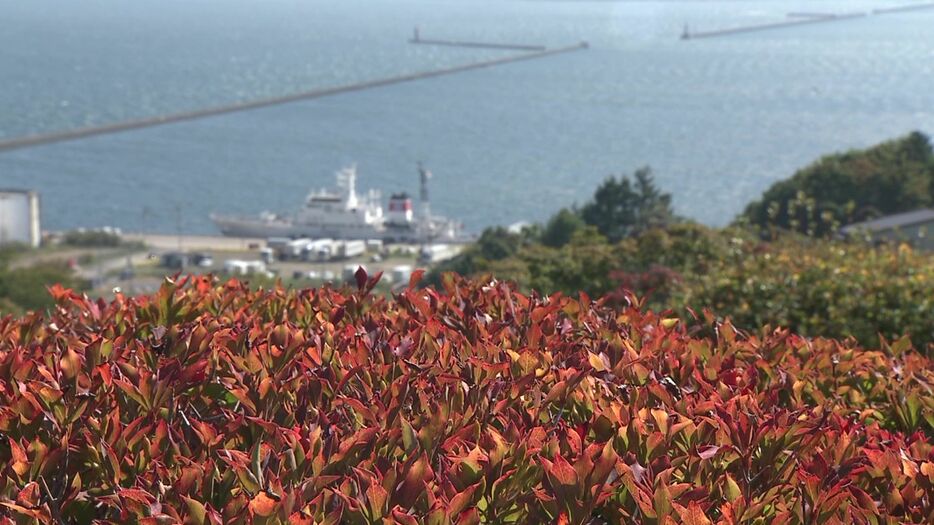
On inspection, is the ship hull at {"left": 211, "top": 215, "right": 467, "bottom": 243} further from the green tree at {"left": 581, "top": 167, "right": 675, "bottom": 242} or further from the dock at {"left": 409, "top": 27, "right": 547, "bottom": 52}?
the dock at {"left": 409, "top": 27, "right": 547, "bottom": 52}

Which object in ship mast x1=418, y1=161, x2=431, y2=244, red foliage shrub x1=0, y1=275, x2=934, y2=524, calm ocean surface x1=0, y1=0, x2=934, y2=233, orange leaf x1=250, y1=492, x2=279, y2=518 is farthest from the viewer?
calm ocean surface x1=0, y1=0, x2=934, y2=233

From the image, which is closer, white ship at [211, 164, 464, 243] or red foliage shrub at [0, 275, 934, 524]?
red foliage shrub at [0, 275, 934, 524]

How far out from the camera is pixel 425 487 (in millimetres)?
1402

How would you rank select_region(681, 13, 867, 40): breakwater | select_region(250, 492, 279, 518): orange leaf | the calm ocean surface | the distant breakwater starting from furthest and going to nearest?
the distant breakwater, select_region(681, 13, 867, 40): breakwater, the calm ocean surface, select_region(250, 492, 279, 518): orange leaf

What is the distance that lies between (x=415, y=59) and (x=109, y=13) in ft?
235

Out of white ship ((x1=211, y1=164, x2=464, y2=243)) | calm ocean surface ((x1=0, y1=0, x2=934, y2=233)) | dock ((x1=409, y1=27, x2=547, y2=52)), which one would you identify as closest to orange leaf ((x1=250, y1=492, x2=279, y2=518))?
white ship ((x1=211, y1=164, x2=464, y2=243))

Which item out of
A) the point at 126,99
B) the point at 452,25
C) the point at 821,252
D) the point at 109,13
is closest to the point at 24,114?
the point at 126,99

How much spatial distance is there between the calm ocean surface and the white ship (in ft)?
5.87

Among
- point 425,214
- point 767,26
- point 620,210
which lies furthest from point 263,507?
point 767,26

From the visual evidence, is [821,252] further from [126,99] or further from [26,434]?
[126,99]

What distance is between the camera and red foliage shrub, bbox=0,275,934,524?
4.70ft

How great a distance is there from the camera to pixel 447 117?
60344mm

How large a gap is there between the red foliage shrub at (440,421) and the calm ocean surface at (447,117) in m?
39.7

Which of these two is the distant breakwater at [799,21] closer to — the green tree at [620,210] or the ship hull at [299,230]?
the ship hull at [299,230]
